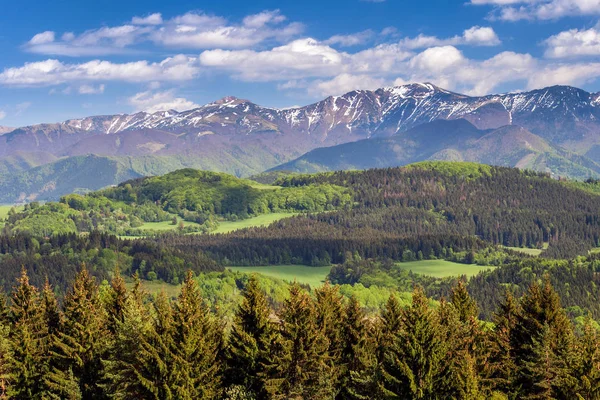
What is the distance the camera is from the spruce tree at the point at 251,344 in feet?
235

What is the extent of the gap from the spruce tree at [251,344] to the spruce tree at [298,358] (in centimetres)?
138

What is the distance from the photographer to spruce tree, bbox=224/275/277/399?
235 ft

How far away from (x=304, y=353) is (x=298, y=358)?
94 cm

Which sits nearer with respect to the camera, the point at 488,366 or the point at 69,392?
the point at 488,366

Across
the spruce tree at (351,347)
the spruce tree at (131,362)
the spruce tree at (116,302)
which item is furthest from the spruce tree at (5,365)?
the spruce tree at (351,347)

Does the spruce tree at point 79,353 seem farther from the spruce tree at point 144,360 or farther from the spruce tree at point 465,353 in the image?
the spruce tree at point 465,353

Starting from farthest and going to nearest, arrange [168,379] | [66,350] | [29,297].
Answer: [29,297]
[66,350]
[168,379]

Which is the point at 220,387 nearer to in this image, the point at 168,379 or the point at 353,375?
the point at 168,379

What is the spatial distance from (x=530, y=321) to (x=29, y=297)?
57581mm

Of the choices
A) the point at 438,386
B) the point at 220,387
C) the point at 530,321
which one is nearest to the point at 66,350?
the point at 220,387

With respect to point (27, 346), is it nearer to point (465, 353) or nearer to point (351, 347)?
point (351, 347)

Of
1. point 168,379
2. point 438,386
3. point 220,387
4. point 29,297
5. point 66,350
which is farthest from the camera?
point 29,297

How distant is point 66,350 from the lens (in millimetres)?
77562

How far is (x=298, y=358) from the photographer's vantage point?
7088cm
